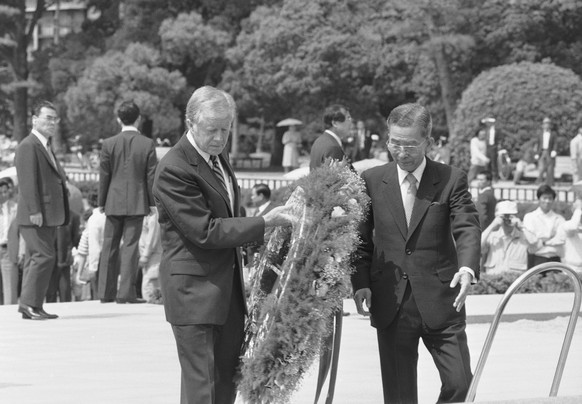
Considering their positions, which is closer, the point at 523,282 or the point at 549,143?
the point at 523,282

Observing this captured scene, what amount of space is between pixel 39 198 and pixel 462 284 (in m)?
5.71

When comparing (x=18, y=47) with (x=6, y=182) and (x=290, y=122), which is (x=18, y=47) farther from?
(x=6, y=182)

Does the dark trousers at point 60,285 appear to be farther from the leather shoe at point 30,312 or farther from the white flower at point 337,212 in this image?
the white flower at point 337,212

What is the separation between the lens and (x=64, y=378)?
8305 millimetres

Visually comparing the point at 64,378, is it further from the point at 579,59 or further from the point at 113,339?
the point at 579,59

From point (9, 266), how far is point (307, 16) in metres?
27.2

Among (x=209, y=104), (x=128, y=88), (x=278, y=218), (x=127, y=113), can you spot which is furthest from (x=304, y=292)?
(x=128, y=88)

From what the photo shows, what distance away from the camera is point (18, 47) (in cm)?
4647

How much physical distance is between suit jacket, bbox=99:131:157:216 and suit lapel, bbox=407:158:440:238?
6080mm

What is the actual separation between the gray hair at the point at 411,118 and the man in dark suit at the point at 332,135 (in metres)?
4.57

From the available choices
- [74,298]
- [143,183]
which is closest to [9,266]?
[74,298]

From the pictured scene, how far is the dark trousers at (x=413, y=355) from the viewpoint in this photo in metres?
5.74

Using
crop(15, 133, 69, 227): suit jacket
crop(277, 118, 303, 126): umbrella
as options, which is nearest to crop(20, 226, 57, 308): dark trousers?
crop(15, 133, 69, 227): suit jacket

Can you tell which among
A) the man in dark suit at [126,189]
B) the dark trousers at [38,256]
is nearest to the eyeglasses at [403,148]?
the dark trousers at [38,256]
